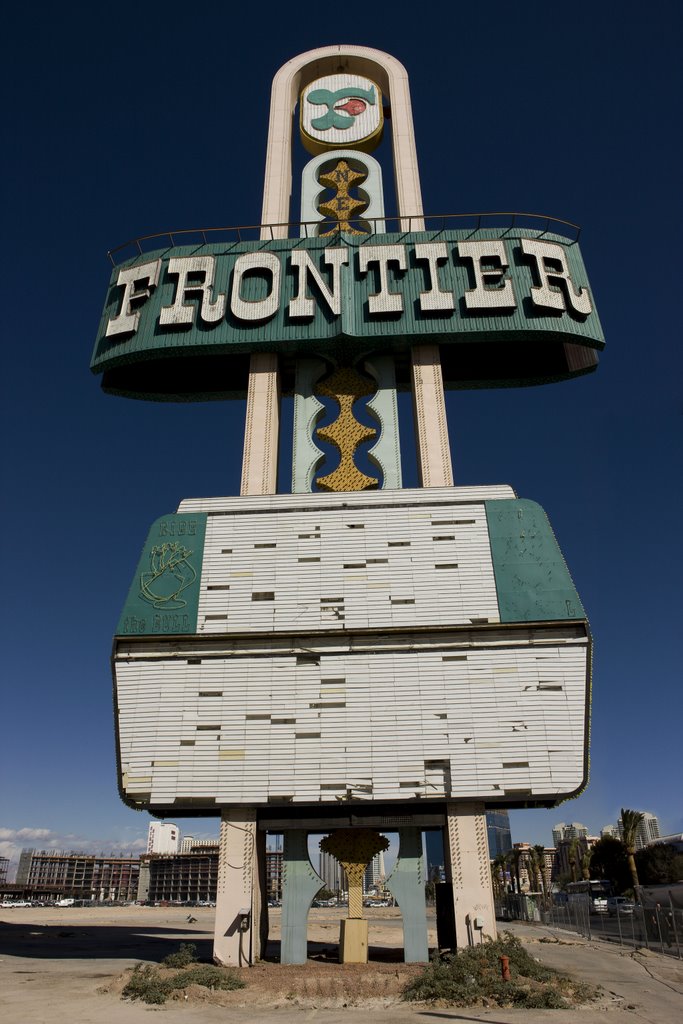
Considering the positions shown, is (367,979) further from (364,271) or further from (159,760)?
(364,271)

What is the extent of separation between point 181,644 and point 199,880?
18881cm

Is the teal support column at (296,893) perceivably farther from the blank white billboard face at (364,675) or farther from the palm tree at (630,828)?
the palm tree at (630,828)

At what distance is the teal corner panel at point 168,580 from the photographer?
26.7 m

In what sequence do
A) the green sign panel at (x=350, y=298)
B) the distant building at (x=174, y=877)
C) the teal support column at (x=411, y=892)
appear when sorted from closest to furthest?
the teal support column at (x=411, y=892) → the green sign panel at (x=350, y=298) → the distant building at (x=174, y=877)

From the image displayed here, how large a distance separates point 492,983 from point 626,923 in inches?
1017

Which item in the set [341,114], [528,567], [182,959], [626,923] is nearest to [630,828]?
[626,923]

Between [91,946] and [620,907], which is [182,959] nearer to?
[91,946]

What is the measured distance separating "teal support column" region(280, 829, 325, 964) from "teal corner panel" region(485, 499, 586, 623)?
11872 mm

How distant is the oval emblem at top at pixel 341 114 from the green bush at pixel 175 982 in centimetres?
4409

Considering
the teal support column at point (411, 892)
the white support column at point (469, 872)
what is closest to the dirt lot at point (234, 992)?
the teal support column at point (411, 892)

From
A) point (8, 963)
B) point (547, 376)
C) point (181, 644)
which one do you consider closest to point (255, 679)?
point (181, 644)

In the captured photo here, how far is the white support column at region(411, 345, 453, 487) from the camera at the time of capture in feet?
104

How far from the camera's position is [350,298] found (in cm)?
3438

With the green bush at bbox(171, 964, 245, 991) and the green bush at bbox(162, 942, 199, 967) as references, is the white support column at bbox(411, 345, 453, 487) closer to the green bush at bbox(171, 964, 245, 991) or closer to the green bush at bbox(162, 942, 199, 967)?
the green bush at bbox(171, 964, 245, 991)
